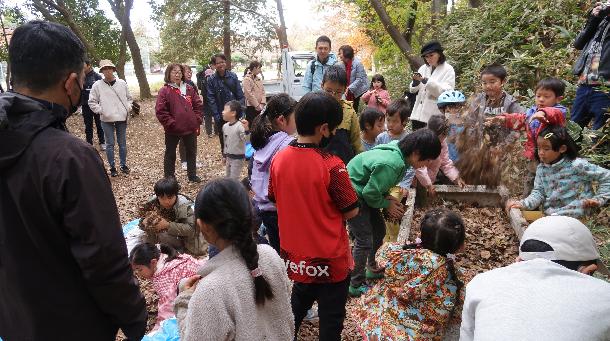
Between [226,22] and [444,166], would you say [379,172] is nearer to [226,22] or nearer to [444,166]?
[444,166]

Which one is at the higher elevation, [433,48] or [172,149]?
[433,48]

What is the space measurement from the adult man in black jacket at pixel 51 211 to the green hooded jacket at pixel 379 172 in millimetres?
1869

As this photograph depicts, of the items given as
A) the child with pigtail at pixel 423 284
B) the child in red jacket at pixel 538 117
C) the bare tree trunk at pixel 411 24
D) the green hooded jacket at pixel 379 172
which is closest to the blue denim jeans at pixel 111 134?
the green hooded jacket at pixel 379 172

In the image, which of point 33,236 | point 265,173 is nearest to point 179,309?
point 33,236

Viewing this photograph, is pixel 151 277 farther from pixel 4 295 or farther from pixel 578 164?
pixel 578 164

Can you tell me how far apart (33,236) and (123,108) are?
20.8 ft

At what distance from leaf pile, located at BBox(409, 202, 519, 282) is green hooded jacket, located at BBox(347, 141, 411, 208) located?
126 centimetres

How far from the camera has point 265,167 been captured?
3256 millimetres

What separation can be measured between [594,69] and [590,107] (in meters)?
0.39

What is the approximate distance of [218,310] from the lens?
5.24 feet

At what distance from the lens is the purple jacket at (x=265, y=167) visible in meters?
3.17

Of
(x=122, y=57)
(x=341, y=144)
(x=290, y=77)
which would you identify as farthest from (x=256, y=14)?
(x=341, y=144)

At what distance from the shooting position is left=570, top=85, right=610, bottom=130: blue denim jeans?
13.4 ft

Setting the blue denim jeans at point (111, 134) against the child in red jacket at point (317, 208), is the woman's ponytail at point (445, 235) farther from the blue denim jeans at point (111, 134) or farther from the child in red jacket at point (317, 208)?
the blue denim jeans at point (111, 134)
